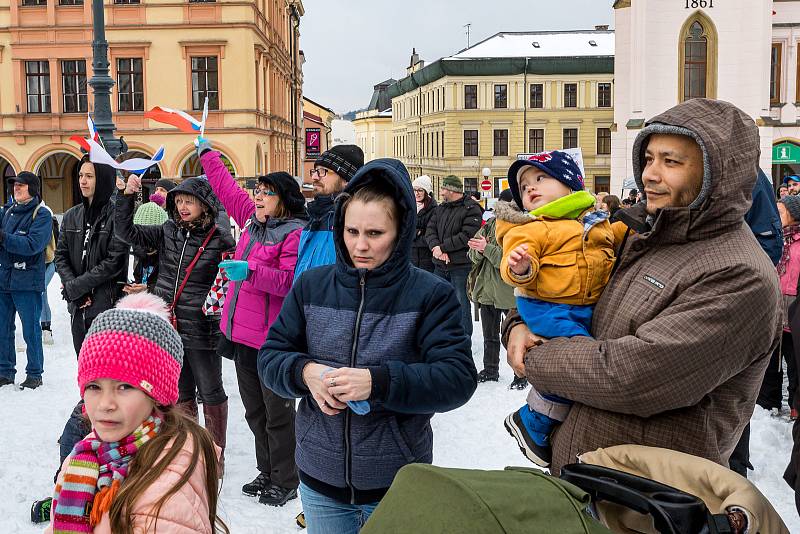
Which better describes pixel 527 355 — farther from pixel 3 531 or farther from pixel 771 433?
pixel 771 433

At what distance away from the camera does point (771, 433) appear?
665 centimetres

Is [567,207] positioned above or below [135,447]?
above

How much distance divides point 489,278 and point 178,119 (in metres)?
3.76

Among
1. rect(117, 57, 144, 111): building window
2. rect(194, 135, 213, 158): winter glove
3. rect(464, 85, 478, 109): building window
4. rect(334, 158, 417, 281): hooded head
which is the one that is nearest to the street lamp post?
rect(194, 135, 213, 158): winter glove

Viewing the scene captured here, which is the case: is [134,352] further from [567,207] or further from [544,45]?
[544,45]

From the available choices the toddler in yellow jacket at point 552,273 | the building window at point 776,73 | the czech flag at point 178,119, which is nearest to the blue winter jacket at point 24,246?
the czech flag at point 178,119

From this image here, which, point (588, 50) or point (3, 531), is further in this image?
point (588, 50)

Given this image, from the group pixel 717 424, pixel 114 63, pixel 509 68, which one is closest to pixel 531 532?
pixel 717 424

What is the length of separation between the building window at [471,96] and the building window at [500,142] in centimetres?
280

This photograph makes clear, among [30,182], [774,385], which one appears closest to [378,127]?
[30,182]

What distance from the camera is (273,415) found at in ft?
17.4

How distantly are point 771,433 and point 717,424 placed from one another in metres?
4.86

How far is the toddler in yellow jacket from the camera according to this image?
272cm

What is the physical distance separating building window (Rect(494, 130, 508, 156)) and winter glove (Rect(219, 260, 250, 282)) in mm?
58921
